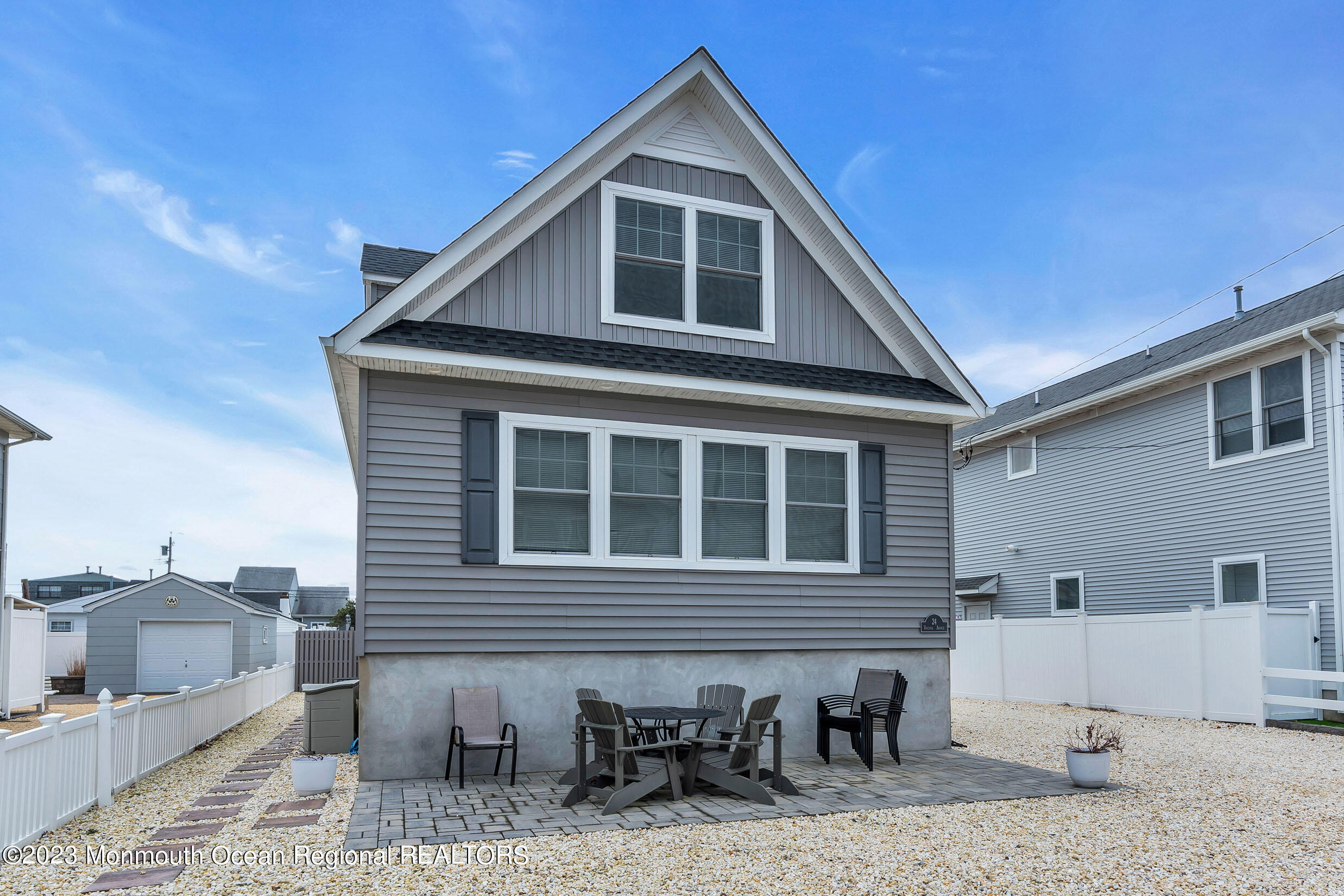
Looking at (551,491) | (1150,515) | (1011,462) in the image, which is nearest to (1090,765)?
(551,491)

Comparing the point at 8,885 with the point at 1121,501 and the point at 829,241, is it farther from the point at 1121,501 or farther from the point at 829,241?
the point at 1121,501

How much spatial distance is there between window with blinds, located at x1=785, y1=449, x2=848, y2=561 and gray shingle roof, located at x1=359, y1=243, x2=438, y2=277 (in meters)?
4.65

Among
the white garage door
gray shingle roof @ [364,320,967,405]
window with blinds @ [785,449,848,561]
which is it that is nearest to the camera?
gray shingle roof @ [364,320,967,405]

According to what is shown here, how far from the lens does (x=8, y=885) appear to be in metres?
5.10

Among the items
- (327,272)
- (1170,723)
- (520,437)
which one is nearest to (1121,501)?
(1170,723)

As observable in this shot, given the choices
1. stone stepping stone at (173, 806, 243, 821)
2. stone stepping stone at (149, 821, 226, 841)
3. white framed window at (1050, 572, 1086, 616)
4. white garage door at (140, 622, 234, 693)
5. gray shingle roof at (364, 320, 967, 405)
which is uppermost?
gray shingle roof at (364, 320, 967, 405)

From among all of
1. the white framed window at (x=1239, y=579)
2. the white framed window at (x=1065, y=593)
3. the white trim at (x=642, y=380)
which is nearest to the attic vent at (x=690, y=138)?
the white trim at (x=642, y=380)

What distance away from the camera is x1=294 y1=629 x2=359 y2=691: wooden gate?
2070cm

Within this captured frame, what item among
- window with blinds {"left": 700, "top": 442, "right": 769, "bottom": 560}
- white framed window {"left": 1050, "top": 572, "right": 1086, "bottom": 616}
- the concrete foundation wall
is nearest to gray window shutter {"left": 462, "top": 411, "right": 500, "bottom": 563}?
the concrete foundation wall

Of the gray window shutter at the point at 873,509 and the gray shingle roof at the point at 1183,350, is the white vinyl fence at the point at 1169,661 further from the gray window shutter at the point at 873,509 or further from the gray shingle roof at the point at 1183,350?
the gray window shutter at the point at 873,509

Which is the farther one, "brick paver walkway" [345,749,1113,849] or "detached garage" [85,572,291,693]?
"detached garage" [85,572,291,693]

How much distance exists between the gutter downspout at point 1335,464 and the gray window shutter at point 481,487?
1160cm

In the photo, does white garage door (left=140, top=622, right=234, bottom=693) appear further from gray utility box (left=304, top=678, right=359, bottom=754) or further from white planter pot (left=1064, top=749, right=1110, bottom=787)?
white planter pot (left=1064, top=749, right=1110, bottom=787)

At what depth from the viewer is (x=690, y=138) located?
10.1 m
